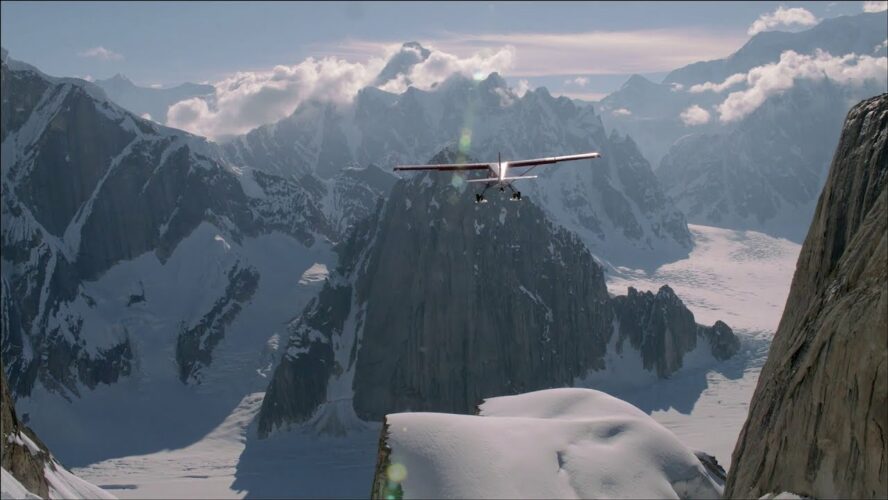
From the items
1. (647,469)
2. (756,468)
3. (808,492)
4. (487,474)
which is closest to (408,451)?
(487,474)

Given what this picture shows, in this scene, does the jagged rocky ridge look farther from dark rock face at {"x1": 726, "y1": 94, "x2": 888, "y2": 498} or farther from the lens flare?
dark rock face at {"x1": 726, "y1": 94, "x2": 888, "y2": 498}

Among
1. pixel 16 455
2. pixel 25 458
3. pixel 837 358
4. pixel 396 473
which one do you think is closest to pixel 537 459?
pixel 396 473

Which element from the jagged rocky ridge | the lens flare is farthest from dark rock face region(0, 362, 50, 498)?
the lens flare

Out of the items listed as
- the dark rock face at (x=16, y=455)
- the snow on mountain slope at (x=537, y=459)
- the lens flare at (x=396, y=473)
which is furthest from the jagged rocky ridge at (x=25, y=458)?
the snow on mountain slope at (x=537, y=459)

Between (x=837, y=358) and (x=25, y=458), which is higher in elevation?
(x=837, y=358)

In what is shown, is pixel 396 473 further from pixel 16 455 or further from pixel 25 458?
pixel 25 458

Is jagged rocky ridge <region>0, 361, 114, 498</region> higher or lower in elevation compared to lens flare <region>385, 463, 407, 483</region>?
lower

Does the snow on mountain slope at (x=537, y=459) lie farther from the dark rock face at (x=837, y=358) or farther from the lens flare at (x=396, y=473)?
the dark rock face at (x=837, y=358)
